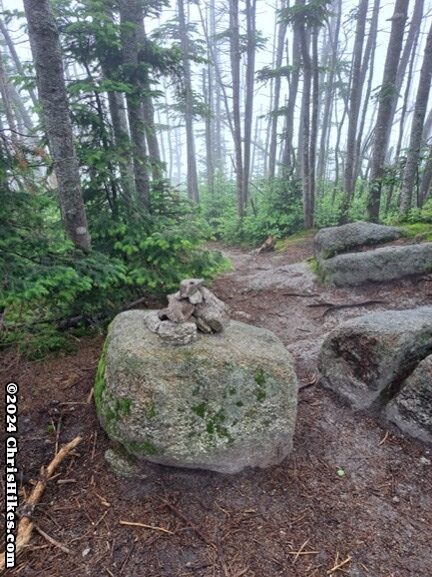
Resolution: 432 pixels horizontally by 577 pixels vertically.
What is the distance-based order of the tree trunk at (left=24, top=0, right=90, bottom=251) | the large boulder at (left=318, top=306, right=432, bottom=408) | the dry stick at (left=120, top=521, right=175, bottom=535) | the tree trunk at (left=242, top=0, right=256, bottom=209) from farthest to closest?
the tree trunk at (left=242, top=0, right=256, bottom=209) → the tree trunk at (left=24, top=0, right=90, bottom=251) → the large boulder at (left=318, top=306, right=432, bottom=408) → the dry stick at (left=120, top=521, right=175, bottom=535)

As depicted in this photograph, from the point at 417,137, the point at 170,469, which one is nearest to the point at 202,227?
the point at 170,469

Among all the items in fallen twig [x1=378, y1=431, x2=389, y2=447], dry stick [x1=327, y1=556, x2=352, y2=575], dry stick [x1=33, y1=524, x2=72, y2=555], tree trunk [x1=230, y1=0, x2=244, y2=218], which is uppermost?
tree trunk [x1=230, y1=0, x2=244, y2=218]

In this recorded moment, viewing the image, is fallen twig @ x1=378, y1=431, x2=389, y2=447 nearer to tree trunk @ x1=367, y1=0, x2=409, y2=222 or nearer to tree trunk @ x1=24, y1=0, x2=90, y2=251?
tree trunk @ x1=24, y1=0, x2=90, y2=251

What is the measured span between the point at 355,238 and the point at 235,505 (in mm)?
7463

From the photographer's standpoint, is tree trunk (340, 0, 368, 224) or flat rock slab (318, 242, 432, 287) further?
tree trunk (340, 0, 368, 224)

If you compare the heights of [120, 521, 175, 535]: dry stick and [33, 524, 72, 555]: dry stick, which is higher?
[33, 524, 72, 555]: dry stick

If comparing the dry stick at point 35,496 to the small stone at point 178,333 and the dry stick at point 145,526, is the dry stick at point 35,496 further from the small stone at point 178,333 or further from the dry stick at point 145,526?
the small stone at point 178,333

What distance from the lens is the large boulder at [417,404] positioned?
12.6ft

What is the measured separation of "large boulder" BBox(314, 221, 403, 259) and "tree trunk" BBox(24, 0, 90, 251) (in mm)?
6228

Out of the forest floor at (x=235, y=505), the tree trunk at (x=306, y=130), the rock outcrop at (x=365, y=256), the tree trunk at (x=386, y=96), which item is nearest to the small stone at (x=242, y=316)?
the rock outcrop at (x=365, y=256)

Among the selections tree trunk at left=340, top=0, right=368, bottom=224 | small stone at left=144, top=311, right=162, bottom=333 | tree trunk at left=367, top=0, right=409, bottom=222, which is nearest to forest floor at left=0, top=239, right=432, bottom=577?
small stone at left=144, top=311, right=162, bottom=333

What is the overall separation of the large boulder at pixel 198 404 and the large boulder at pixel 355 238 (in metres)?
5.84

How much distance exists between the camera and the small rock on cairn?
3.84 meters

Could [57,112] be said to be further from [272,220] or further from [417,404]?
[272,220]
